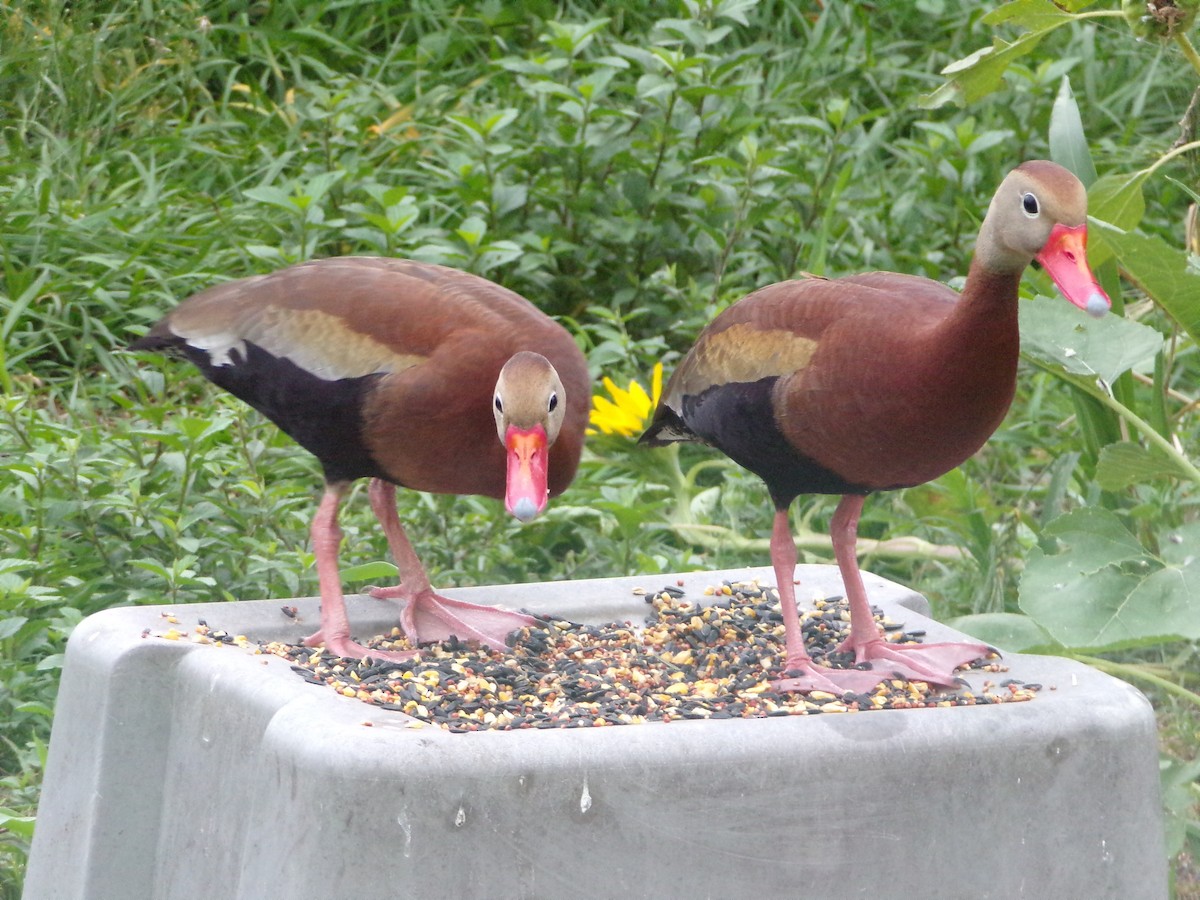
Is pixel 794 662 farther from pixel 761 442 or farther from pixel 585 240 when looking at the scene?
pixel 585 240

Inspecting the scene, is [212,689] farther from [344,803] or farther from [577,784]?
[577,784]

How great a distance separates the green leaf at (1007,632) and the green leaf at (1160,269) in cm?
60

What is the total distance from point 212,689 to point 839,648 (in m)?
1.09

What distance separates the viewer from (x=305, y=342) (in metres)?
3.03

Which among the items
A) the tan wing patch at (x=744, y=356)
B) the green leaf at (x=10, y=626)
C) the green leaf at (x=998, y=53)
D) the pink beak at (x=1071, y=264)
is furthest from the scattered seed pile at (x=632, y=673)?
the green leaf at (x=998, y=53)

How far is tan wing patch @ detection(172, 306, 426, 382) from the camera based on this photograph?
2.95m

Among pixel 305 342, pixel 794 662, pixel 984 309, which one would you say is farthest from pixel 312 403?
pixel 984 309

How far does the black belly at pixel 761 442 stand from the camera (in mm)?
2744

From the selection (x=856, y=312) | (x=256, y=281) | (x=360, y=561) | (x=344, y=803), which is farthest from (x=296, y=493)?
(x=344, y=803)

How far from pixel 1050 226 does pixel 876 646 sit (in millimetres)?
786

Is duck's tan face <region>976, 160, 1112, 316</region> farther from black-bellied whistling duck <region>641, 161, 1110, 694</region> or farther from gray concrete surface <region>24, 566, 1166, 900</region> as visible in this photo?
gray concrete surface <region>24, 566, 1166, 900</region>

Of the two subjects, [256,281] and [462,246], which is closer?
[256,281]

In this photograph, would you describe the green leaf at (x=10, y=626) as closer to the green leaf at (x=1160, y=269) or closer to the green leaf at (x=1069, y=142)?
the green leaf at (x=1160, y=269)

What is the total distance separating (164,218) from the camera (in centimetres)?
532
